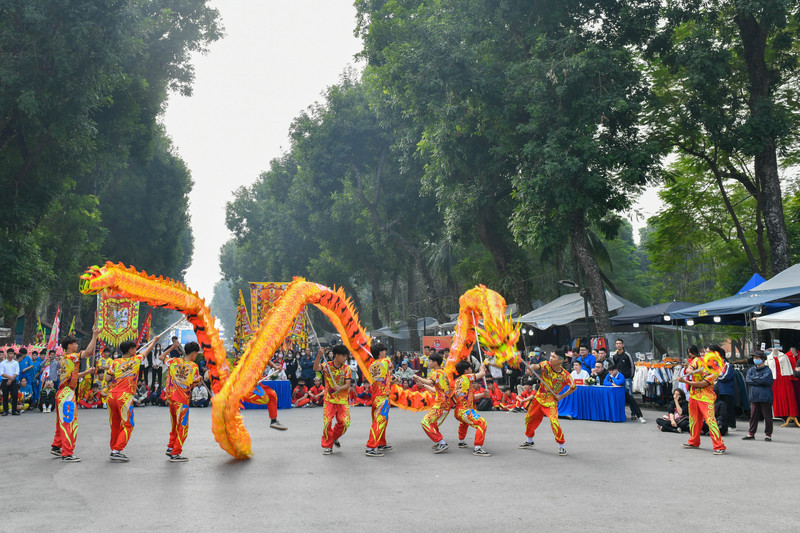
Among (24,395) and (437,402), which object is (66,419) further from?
(24,395)

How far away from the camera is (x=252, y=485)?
7.04m

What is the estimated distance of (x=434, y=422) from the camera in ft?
31.7

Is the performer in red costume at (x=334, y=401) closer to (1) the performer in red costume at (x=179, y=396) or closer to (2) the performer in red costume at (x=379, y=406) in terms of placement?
(2) the performer in red costume at (x=379, y=406)

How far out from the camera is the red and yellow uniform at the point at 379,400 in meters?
9.27

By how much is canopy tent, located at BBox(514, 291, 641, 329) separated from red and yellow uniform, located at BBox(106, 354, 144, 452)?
14.3m

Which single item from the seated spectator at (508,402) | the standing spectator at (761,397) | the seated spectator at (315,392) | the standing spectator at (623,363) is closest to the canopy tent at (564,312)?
the seated spectator at (508,402)

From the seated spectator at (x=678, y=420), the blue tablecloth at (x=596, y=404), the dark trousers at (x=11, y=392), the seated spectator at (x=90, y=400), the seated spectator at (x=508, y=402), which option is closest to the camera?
the seated spectator at (x=678, y=420)

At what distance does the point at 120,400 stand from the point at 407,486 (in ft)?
13.8

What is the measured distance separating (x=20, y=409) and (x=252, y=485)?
12.2m

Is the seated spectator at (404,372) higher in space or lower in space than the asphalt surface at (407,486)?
higher

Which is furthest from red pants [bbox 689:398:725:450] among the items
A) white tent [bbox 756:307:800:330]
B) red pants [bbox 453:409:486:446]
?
white tent [bbox 756:307:800:330]

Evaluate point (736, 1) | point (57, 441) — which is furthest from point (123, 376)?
point (736, 1)

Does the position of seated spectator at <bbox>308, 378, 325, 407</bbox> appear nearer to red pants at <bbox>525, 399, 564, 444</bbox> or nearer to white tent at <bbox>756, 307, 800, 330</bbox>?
red pants at <bbox>525, 399, 564, 444</bbox>

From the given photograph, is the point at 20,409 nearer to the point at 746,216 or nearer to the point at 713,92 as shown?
the point at 713,92
